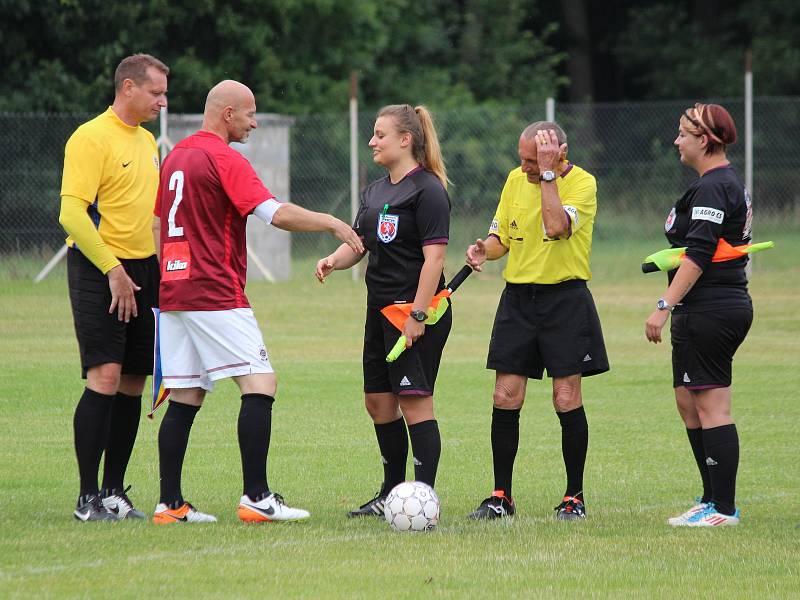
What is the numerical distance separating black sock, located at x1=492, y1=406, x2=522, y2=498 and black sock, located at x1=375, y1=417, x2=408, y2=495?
1.51ft

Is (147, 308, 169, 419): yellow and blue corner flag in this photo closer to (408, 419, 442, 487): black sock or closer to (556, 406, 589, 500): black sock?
(408, 419, 442, 487): black sock

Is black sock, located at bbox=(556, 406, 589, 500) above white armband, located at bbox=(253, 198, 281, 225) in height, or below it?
below

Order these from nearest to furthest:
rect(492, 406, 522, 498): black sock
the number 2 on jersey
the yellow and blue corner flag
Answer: the number 2 on jersey → the yellow and blue corner flag → rect(492, 406, 522, 498): black sock

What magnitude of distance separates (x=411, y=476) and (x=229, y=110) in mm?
2585

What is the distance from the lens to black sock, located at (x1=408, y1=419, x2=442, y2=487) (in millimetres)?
6527

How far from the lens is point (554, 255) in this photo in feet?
22.0

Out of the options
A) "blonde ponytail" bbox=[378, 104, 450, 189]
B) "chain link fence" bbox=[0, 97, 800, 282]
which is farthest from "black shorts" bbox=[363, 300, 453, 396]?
"chain link fence" bbox=[0, 97, 800, 282]

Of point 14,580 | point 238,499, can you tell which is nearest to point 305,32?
point 238,499

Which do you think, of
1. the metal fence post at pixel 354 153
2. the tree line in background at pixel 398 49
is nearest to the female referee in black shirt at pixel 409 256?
the metal fence post at pixel 354 153

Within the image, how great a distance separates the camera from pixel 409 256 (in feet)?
21.3

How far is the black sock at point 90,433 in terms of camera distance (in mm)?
6609

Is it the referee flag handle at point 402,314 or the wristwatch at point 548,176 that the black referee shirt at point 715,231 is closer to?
the wristwatch at point 548,176

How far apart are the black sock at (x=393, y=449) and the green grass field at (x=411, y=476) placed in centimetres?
29

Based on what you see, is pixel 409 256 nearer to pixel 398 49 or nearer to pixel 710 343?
pixel 710 343
